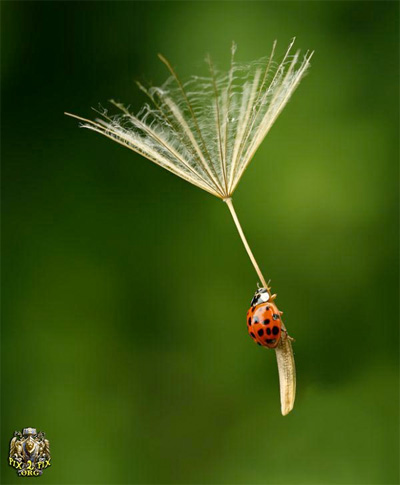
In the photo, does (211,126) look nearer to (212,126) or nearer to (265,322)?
(212,126)

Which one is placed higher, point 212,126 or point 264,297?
point 212,126

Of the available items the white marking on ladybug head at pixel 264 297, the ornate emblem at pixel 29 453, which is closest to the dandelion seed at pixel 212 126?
the white marking on ladybug head at pixel 264 297

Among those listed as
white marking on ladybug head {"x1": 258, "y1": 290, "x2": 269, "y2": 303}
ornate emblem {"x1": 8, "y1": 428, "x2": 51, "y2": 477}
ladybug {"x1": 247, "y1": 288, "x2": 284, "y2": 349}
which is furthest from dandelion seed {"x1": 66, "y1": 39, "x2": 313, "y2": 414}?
ornate emblem {"x1": 8, "y1": 428, "x2": 51, "y2": 477}

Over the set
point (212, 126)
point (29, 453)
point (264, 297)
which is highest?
point (212, 126)

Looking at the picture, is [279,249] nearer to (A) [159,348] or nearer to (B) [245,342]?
(B) [245,342]

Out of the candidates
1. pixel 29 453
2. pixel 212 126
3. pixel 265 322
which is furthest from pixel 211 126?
pixel 29 453
